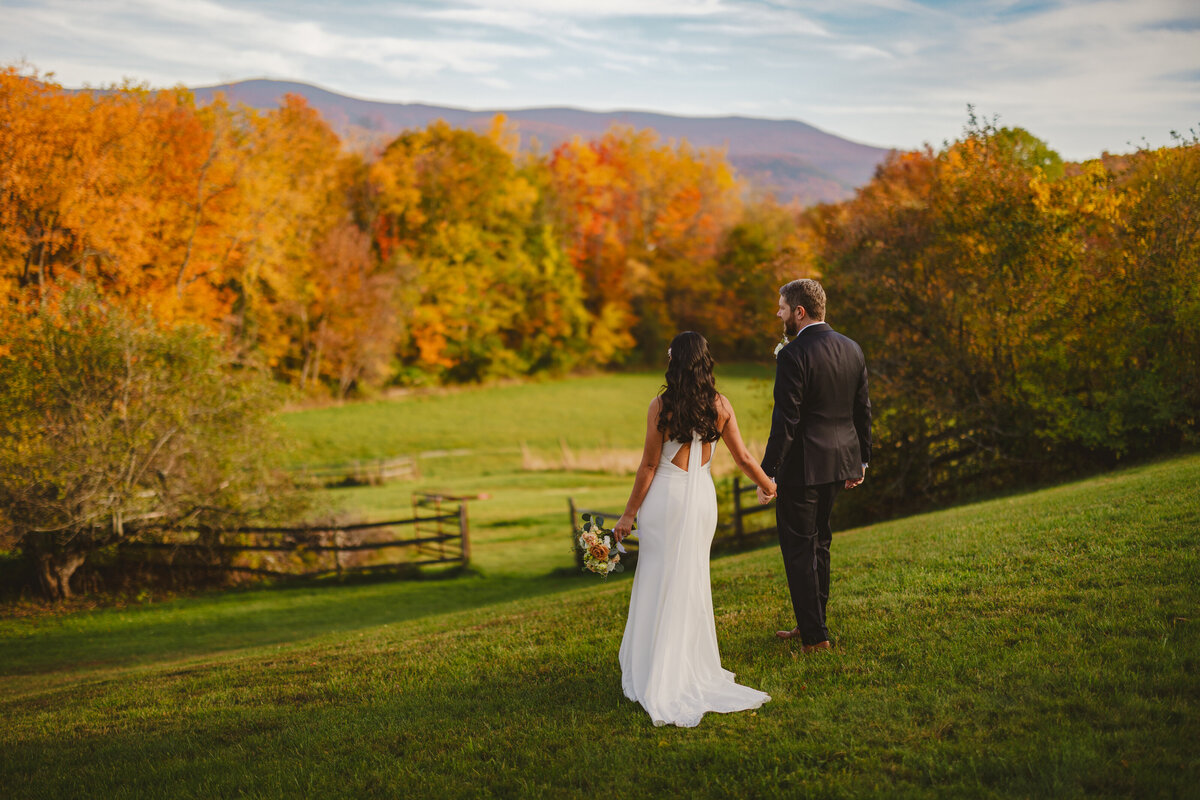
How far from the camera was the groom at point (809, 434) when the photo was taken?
552cm

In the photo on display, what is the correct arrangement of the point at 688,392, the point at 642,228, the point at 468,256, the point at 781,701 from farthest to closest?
the point at 642,228
the point at 468,256
the point at 688,392
the point at 781,701

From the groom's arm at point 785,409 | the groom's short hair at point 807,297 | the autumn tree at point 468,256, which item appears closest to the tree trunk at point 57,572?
the groom's arm at point 785,409

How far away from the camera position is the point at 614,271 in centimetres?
6675

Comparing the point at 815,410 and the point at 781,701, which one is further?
the point at 815,410

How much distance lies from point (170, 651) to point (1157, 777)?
12.9 metres

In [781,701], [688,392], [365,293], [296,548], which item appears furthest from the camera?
[365,293]

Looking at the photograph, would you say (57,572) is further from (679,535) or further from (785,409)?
(785,409)

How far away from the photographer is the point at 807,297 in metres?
5.60

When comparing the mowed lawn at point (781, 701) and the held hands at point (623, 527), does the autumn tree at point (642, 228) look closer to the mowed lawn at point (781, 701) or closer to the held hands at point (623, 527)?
the mowed lawn at point (781, 701)

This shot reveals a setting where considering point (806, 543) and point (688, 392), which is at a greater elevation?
point (688, 392)

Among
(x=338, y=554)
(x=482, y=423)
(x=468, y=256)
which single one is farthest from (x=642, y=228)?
(x=338, y=554)

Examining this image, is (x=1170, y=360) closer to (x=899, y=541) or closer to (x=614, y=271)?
(x=899, y=541)

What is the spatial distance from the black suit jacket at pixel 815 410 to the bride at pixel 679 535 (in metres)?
0.27

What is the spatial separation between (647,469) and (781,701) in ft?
5.43
